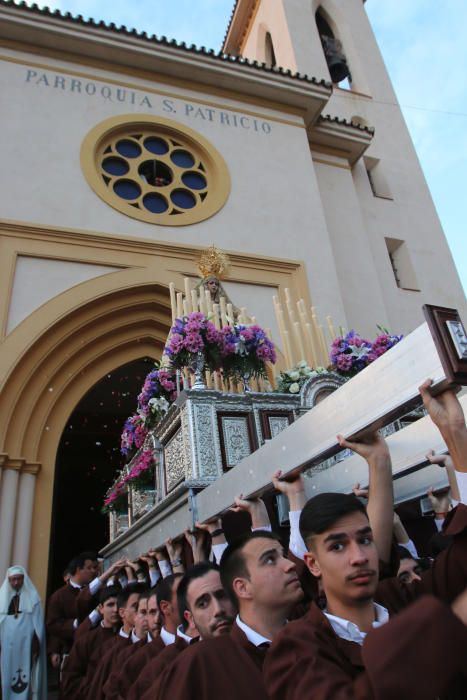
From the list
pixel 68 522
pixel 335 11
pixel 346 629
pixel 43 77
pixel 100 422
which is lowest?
pixel 346 629

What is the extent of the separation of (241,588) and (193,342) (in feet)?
8.54

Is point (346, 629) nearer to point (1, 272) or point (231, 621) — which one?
point (231, 621)

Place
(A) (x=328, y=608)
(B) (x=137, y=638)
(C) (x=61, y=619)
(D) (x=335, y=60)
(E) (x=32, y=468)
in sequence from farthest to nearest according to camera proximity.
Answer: (D) (x=335, y=60) → (E) (x=32, y=468) → (C) (x=61, y=619) → (B) (x=137, y=638) → (A) (x=328, y=608)

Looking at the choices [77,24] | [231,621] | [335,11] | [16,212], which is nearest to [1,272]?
[16,212]

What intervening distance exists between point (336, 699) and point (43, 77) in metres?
10.6

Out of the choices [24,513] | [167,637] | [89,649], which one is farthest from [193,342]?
[24,513]

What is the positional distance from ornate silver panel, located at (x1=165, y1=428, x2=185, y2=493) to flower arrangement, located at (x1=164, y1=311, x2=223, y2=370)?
585 millimetres

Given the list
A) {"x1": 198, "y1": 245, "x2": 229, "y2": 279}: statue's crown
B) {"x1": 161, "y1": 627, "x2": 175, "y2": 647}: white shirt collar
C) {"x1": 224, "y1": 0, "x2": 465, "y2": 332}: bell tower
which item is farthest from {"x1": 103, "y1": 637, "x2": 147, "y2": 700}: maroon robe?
{"x1": 224, "y1": 0, "x2": 465, "y2": 332}: bell tower

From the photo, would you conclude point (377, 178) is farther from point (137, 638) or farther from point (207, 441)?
point (137, 638)

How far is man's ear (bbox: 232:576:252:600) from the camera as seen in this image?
1.84 m

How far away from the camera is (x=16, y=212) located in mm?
8258

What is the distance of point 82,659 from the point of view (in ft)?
14.5

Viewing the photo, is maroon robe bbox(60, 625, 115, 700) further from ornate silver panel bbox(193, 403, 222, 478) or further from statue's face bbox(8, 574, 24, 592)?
ornate silver panel bbox(193, 403, 222, 478)

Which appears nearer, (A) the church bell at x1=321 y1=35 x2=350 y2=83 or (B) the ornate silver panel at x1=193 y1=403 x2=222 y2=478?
(B) the ornate silver panel at x1=193 y1=403 x2=222 y2=478
